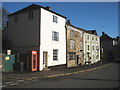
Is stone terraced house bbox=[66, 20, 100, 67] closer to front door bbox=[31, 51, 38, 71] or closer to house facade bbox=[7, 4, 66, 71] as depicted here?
house facade bbox=[7, 4, 66, 71]

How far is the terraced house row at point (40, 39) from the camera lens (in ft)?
56.6

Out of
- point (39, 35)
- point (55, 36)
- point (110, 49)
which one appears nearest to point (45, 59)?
point (39, 35)

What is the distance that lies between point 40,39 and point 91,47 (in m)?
20.7

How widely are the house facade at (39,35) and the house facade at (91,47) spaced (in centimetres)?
1050

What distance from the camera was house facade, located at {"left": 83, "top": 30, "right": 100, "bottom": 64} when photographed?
103 ft

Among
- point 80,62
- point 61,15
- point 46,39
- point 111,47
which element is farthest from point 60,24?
point 111,47

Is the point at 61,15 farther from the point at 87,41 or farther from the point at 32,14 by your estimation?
the point at 87,41

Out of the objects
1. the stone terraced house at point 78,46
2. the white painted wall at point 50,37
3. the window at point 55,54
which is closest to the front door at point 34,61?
the white painted wall at point 50,37

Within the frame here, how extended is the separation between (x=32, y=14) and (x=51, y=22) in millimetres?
2977

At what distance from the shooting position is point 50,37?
19.2 meters

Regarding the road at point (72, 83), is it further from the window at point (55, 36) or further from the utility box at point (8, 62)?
the window at point (55, 36)

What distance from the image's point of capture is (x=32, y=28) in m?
18.4

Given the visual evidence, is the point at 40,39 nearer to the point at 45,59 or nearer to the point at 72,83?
the point at 45,59

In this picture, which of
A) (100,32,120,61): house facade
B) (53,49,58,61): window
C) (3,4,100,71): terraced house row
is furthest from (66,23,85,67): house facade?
(100,32,120,61): house facade
